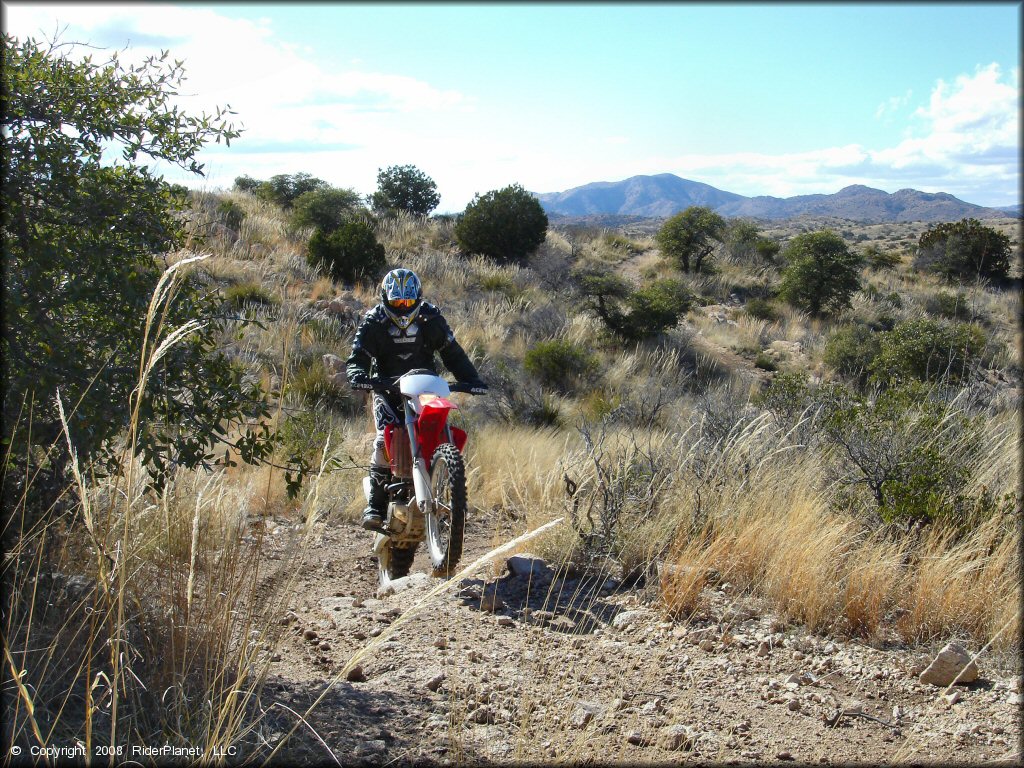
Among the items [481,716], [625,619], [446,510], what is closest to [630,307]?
[446,510]

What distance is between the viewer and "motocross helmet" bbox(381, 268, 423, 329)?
18.2 feet

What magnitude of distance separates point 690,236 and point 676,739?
2513cm

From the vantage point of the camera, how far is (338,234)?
17469 mm

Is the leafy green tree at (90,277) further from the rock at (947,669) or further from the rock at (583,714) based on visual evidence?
the rock at (947,669)

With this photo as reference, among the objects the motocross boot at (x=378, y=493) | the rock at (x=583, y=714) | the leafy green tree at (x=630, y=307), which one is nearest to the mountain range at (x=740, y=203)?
the leafy green tree at (x=630, y=307)

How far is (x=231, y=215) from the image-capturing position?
18797 millimetres

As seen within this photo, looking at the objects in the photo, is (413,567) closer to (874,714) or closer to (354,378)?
(354,378)

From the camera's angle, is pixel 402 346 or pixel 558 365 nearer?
pixel 402 346

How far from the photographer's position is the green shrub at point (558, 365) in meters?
13.7

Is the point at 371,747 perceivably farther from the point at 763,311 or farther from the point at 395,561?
the point at 763,311

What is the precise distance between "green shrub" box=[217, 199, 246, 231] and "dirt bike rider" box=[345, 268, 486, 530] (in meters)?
13.8

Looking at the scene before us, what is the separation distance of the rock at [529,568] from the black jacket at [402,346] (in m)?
1.29

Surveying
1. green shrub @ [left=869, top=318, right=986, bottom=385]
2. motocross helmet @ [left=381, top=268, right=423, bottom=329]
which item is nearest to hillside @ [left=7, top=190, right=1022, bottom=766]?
motocross helmet @ [left=381, top=268, right=423, bottom=329]

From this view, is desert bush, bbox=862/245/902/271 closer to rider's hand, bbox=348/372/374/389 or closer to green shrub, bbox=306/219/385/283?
green shrub, bbox=306/219/385/283
